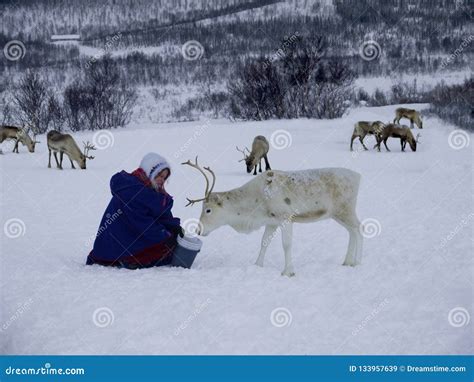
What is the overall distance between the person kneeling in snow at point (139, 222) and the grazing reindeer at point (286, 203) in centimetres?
31

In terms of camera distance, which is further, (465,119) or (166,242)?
(465,119)

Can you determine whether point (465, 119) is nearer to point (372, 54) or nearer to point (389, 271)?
point (389, 271)

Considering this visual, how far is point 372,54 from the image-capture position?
65875mm

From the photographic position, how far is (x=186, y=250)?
5367 millimetres

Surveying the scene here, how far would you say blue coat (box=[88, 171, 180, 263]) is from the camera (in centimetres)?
529

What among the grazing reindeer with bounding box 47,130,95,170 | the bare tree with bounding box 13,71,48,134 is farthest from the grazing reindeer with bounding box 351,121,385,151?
the bare tree with bounding box 13,71,48,134

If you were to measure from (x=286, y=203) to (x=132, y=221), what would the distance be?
136cm

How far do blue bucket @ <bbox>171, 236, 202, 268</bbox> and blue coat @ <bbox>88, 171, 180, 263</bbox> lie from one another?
17cm

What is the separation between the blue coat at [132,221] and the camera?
5.29m

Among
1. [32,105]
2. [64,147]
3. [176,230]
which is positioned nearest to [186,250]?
[176,230]

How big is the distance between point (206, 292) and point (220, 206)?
99 centimetres

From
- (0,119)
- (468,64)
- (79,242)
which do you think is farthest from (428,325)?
(468,64)

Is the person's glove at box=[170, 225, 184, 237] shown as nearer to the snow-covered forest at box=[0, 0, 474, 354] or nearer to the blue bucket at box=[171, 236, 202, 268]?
the blue bucket at box=[171, 236, 202, 268]

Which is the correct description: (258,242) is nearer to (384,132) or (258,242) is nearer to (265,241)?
(265,241)
